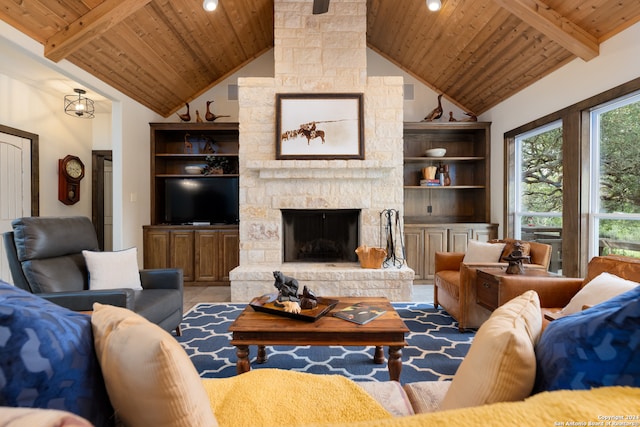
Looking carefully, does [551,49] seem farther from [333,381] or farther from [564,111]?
[333,381]

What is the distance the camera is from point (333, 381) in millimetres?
1150

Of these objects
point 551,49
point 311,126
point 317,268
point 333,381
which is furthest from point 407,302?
point 551,49

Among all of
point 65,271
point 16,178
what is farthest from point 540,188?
point 16,178

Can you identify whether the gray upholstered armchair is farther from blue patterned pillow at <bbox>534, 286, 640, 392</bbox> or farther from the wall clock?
the wall clock

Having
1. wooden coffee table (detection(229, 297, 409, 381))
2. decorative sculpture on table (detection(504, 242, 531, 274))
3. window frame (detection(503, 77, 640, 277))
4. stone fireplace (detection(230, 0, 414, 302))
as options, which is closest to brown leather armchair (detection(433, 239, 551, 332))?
decorative sculpture on table (detection(504, 242, 531, 274))

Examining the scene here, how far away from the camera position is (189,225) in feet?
15.3

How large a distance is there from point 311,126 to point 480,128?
274cm

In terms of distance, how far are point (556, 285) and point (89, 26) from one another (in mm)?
4377

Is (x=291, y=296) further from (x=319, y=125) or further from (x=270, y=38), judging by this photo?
(x=270, y=38)

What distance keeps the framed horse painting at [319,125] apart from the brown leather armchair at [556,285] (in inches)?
92.1

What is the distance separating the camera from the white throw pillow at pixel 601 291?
1.49m

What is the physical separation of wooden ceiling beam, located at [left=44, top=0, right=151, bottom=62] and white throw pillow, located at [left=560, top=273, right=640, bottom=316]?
13.4 ft

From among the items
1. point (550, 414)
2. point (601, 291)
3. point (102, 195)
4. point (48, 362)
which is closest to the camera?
point (550, 414)

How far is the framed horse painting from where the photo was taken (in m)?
4.03
